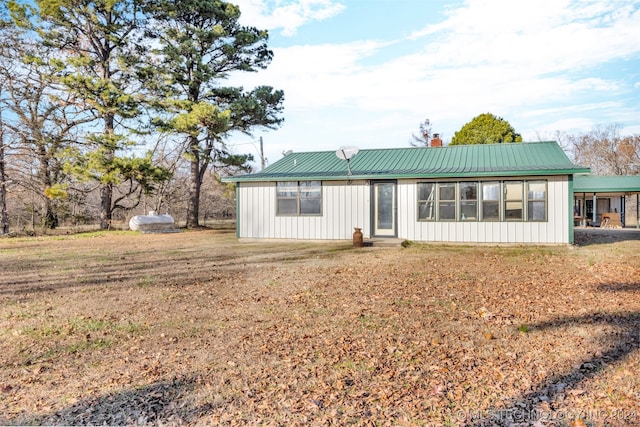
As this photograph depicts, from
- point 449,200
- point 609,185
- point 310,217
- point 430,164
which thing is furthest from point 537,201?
point 609,185

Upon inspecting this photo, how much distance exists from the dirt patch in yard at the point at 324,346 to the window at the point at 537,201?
3.71 metres

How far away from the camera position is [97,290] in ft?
21.9

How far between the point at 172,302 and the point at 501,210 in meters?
9.72

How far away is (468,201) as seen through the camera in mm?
12336

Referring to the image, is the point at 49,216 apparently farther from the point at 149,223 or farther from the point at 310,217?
the point at 310,217

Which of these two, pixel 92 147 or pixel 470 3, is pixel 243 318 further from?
pixel 92 147

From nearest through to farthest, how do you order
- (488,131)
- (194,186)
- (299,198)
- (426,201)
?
1. (426,201)
2. (299,198)
3. (194,186)
4. (488,131)

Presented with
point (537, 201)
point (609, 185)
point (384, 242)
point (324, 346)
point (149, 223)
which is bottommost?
point (324, 346)

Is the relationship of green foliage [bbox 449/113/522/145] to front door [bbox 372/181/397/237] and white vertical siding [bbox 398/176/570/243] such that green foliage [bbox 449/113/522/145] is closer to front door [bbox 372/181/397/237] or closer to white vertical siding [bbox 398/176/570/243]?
white vertical siding [bbox 398/176/570/243]

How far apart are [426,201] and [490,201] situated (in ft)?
5.94

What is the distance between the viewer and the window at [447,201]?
12.4 meters

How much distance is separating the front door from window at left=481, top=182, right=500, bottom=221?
2620 millimetres

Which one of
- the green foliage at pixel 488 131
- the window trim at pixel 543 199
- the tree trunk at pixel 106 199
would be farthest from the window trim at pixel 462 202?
the tree trunk at pixel 106 199

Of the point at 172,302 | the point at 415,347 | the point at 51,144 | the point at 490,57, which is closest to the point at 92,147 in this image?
the point at 51,144
